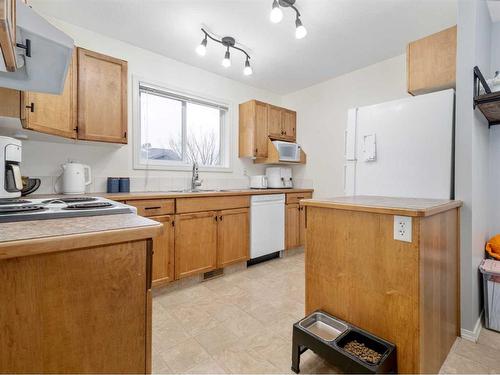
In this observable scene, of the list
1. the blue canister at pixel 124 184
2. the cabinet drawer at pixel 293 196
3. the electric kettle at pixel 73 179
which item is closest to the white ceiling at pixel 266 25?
the electric kettle at pixel 73 179

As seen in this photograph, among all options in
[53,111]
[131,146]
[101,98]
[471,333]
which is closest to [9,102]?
[53,111]

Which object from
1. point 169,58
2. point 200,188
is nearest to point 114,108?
point 169,58

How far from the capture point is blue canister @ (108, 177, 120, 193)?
2.47 m

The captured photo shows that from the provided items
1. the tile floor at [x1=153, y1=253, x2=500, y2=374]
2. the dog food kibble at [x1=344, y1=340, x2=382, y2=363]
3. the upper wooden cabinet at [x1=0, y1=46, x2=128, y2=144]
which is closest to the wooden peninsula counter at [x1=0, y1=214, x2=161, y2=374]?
the tile floor at [x1=153, y1=253, x2=500, y2=374]

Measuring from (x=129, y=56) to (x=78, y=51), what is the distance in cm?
67

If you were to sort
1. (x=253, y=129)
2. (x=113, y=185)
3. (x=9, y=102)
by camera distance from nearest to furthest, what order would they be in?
(x=9, y=102) → (x=113, y=185) → (x=253, y=129)

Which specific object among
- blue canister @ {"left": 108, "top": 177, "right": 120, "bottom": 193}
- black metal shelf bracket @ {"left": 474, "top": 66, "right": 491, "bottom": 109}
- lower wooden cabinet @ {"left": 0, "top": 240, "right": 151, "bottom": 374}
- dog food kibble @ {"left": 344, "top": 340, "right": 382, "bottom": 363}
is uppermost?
black metal shelf bracket @ {"left": 474, "top": 66, "right": 491, "bottom": 109}

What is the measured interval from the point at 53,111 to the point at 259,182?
2481mm

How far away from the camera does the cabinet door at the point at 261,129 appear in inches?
139

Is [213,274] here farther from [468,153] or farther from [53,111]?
[468,153]

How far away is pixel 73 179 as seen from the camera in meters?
2.15

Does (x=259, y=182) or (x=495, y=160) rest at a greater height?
(x=495, y=160)

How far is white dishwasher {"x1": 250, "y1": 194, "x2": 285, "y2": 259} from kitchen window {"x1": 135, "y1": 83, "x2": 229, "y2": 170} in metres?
0.85

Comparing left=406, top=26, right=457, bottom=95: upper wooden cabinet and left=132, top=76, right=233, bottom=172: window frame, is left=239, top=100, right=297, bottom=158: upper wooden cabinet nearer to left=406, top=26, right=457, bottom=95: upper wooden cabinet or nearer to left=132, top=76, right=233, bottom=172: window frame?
left=132, top=76, right=233, bottom=172: window frame
